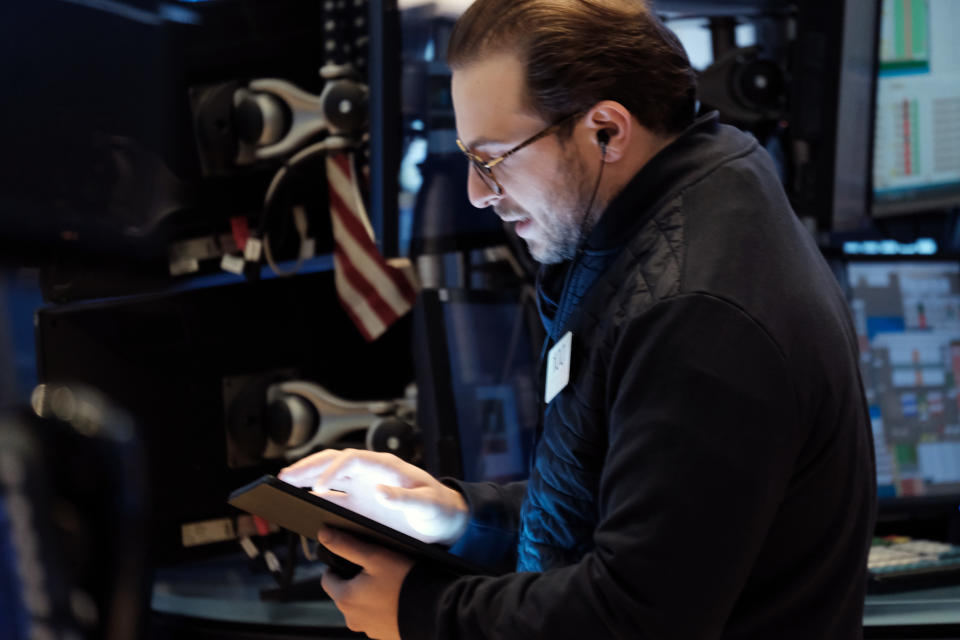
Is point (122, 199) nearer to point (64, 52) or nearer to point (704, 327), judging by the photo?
point (64, 52)

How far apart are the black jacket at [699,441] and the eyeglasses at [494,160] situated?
0.09 metres

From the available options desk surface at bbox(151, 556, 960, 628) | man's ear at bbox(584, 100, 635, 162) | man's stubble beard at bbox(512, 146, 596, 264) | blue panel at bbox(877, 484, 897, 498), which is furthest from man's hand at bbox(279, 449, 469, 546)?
blue panel at bbox(877, 484, 897, 498)

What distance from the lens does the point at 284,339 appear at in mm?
2064

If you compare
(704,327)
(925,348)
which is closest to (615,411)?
(704,327)

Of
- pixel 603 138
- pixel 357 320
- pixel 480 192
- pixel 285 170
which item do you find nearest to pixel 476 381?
pixel 357 320

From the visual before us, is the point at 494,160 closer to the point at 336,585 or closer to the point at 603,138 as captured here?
the point at 603,138

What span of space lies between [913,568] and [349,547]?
1.06 m

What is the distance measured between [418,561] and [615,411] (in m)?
0.29

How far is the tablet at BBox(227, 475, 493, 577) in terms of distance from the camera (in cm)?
94

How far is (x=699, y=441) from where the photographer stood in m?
0.77

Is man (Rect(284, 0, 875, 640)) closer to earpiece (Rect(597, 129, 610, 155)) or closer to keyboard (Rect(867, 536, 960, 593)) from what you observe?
earpiece (Rect(597, 129, 610, 155))

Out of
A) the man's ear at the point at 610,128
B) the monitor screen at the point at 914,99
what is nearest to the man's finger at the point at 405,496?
the man's ear at the point at 610,128

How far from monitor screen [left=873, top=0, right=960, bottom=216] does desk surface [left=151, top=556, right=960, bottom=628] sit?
784 millimetres

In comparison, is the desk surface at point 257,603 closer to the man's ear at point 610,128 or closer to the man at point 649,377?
the man at point 649,377
